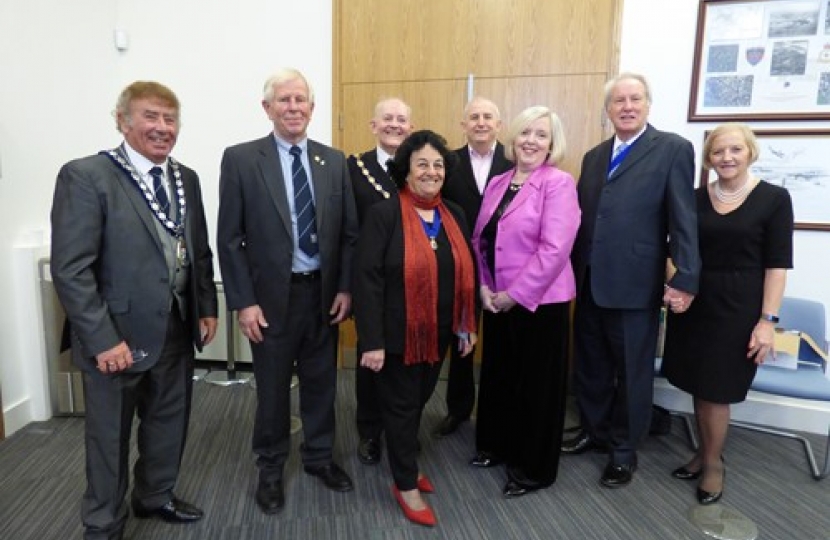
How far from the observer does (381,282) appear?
181 cm

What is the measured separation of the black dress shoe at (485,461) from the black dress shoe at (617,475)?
0.45 metres

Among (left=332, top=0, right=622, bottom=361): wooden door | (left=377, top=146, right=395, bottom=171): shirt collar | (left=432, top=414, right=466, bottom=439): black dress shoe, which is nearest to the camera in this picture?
(left=377, top=146, right=395, bottom=171): shirt collar

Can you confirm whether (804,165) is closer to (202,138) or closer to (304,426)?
(304,426)

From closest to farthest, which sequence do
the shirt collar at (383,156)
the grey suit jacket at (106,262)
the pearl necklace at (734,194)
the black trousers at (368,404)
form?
the grey suit jacket at (106,262) < the pearl necklace at (734,194) < the shirt collar at (383,156) < the black trousers at (368,404)

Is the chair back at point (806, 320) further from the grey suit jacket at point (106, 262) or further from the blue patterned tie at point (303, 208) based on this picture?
the grey suit jacket at point (106, 262)

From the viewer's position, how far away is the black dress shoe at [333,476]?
2.14m

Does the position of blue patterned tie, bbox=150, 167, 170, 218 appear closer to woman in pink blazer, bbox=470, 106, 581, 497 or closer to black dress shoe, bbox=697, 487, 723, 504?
woman in pink blazer, bbox=470, 106, 581, 497

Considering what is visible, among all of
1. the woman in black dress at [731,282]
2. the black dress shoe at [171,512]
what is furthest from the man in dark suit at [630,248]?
the black dress shoe at [171,512]

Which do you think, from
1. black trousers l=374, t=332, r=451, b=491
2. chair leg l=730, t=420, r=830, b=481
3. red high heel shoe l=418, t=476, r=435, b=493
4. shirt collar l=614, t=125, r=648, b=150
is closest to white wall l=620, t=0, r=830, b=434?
chair leg l=730, t=420, r=830, b=481

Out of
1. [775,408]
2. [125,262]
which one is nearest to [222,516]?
[125,262]

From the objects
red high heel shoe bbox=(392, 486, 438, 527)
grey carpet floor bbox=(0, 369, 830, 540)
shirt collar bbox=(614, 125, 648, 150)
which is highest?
shirt collar bbox=(614, 125, 648, 150)

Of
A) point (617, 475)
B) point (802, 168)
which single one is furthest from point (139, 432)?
point (802, 168)

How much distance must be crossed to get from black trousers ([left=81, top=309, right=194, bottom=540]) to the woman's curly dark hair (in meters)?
0.91

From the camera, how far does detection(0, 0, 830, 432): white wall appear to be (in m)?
2.61
